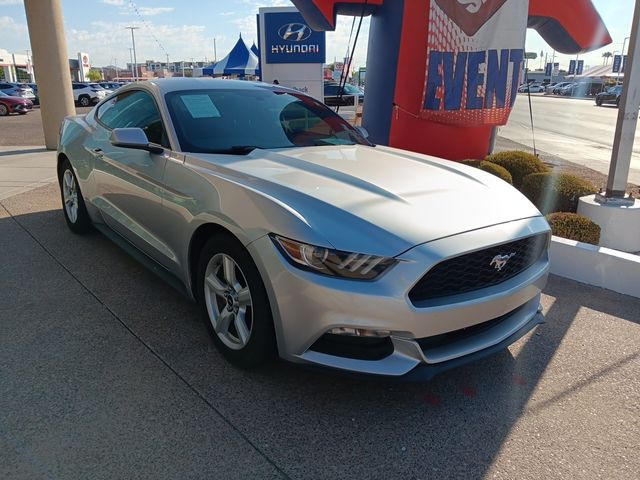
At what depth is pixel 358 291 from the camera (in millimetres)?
2324

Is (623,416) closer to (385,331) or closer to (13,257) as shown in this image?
(385,331)

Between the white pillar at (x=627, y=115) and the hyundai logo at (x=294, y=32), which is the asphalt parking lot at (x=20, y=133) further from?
the white pillar at (x=627, y=115)

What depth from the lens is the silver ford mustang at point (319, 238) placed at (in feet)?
7.79

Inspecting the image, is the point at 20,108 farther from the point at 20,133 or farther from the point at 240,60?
the point at 240,60

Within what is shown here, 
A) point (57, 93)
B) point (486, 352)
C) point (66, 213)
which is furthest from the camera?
point (57, 93)

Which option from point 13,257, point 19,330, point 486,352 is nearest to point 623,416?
point 486,352

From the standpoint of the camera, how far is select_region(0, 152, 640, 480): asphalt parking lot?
2316 millimetres

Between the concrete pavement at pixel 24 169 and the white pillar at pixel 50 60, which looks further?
the white pillar at pixel 50 60

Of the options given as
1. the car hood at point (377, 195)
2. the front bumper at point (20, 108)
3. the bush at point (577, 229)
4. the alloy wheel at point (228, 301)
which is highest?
the car hood at point (377, 195)

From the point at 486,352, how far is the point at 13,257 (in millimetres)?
4136

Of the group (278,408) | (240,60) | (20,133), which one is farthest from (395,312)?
(240,60)

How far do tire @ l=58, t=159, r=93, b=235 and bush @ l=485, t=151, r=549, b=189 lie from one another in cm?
511

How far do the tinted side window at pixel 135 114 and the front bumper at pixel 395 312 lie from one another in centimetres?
157

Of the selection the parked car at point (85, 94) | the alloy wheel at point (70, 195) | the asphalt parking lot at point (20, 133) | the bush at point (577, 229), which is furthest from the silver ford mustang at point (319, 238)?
the parked car at point (85, 94)
